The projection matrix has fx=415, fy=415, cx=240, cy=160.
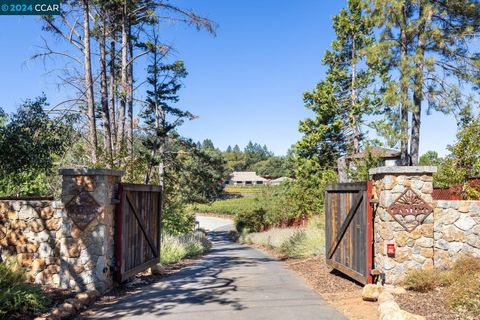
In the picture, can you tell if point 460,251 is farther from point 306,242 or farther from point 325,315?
point 306,242

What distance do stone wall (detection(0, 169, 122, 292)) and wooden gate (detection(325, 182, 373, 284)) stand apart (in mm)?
4449

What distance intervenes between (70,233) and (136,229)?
1.51 metres

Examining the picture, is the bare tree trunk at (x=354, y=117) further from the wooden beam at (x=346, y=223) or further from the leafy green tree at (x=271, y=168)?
the leafy green tree at (x=271, y=168)

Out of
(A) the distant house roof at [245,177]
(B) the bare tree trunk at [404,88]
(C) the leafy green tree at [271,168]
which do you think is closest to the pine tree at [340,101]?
(B) the bare tree trunk at [404,88]

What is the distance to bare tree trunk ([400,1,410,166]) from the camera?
13.6 m

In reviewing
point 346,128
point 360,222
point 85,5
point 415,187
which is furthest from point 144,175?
point 346,128

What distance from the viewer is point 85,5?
12.9 meters

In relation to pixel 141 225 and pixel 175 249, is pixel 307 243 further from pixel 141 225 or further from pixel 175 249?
pixel 141 225

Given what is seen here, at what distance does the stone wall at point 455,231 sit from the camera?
698cm

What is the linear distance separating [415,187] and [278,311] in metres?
3.12

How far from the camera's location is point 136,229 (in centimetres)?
843

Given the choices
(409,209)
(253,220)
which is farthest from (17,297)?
(253,220)

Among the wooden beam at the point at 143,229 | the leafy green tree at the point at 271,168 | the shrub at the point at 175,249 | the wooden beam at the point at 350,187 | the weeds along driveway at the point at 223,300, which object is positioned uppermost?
the leafy green tree at the point at 271,168

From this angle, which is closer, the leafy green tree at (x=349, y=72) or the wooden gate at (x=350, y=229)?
the wooden gate at (x=350, y=229)
